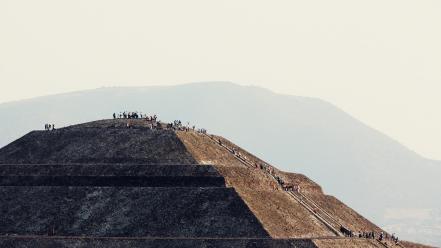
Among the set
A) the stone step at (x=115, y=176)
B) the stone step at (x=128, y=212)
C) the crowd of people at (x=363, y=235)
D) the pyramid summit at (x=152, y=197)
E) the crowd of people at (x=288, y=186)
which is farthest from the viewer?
the crowd of people at (x=288, y=186)

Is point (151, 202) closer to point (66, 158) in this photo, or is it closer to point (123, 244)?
point (123, 244)

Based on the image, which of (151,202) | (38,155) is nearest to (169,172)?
(151,202)

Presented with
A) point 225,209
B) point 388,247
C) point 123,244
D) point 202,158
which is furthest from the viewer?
point 202,158

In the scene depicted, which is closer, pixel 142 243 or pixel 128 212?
pixel 142 243

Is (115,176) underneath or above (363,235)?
above

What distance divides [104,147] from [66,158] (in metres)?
4.78

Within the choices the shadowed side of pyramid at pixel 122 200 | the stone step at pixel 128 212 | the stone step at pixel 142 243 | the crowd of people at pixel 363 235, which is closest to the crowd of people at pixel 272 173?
the crowd of people at pixel 363 235

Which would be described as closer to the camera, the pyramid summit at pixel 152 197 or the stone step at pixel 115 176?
the pyramid summit at pixel 152 197

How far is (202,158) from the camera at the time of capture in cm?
9919

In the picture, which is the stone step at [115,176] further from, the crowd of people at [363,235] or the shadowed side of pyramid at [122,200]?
the crowd of people at [363,235]

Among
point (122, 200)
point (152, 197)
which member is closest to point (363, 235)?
point (152, 197)

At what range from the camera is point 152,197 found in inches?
3408

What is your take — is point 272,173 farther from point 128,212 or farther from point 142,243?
point 142,243

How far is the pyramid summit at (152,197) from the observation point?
80.0m
